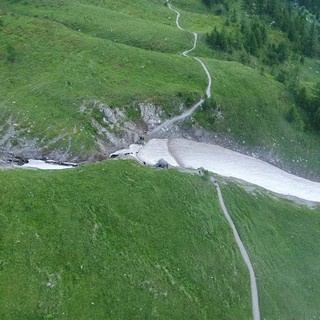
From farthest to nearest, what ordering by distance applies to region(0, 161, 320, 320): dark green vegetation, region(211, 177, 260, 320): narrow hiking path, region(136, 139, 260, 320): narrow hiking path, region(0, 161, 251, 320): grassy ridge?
region(136, 139, 260, 320): narrow hiking path, region(211, 177, 260, 320): narrow hiking path, region(0, 161, 320, 320): dark green vegetation, region(0, 161, 251, 320): grassy ridge

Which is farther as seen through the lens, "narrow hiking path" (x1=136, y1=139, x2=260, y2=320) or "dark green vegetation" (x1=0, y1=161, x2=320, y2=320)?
"narrow hiking path" (x1=136, y1=139, x2=260, y2=320)

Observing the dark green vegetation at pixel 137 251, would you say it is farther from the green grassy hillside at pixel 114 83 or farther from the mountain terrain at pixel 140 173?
the green grassy hillside at pixel 114 83

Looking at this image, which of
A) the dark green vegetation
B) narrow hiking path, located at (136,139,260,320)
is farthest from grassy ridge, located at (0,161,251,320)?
narrow hiking path, located at (136,139,260,320)

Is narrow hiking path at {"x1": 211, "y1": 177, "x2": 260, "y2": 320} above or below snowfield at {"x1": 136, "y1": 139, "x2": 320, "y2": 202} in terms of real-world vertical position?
above

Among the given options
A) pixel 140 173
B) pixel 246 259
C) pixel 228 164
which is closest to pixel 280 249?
pixel 246 259

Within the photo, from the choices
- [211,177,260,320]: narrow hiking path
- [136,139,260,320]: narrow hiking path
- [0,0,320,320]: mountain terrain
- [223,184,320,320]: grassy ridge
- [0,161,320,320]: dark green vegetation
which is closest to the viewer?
[0,161,320,320]: dark green vegetation

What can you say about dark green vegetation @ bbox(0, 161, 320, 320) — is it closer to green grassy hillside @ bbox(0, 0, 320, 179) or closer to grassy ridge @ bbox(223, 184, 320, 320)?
grassy ridge @ bbox(223, 184, 320, 320)
